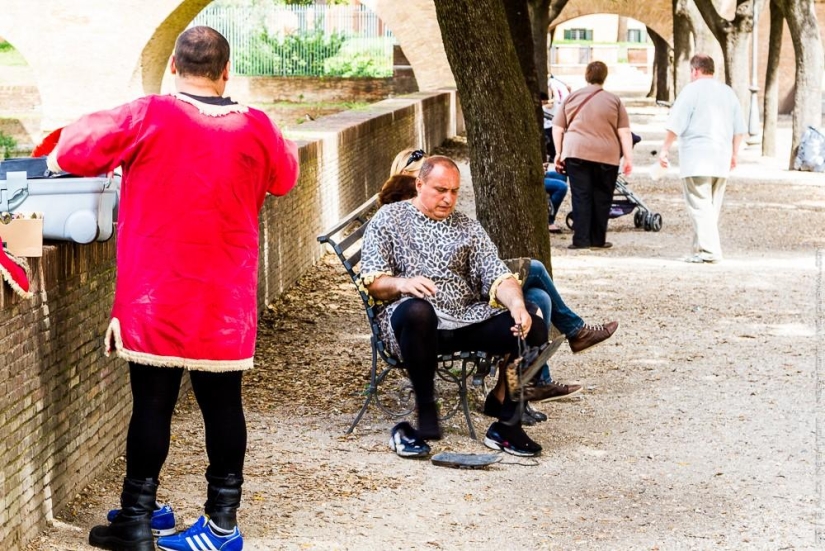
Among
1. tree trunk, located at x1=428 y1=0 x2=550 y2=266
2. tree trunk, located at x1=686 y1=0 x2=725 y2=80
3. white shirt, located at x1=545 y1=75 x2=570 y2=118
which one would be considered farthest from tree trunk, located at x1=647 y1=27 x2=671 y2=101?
tree trunk, located at x1=428 y1=0 x2=550 y2=266

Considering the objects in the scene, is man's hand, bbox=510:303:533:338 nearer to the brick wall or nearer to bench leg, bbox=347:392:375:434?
bench leg, bbox=347:392:375:434

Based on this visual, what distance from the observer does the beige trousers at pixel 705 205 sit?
449 inches

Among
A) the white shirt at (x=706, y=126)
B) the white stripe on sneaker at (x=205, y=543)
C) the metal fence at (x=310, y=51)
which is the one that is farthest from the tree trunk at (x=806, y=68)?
the metal fence at (x=310, y=51)

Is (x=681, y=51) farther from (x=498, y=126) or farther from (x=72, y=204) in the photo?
(x=72, y=204)

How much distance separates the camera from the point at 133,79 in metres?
31.9

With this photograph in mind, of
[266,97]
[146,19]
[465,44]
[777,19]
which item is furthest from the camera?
[266,97]

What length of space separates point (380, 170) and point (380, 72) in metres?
22.8

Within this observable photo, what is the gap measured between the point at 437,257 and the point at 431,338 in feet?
1.49

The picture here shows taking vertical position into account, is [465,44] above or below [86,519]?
above

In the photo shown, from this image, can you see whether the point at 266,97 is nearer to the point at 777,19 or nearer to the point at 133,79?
the point at 133,79

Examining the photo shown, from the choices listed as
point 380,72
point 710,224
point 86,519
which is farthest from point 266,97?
point 86,519

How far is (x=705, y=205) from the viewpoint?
450 inches

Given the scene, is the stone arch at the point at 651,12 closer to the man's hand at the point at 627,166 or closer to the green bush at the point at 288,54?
the green bush at the point at 288,54

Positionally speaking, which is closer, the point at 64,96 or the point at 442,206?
the point at 442,206
